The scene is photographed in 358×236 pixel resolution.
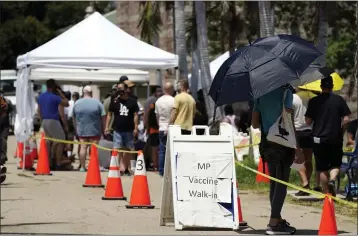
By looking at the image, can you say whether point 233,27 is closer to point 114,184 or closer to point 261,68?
point 114,184

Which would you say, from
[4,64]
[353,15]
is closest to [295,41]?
[353,15]

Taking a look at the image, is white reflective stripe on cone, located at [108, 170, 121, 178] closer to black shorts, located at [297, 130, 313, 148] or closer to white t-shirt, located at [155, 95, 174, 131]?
black shorts, located at [297, 130, 313, 148]

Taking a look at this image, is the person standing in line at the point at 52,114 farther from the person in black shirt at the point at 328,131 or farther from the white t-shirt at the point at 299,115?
the person in black shirt at the point at 328,131

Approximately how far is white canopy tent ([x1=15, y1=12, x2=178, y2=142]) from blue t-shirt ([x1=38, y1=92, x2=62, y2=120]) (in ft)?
2.64

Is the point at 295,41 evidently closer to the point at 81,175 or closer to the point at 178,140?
the point at 178,140

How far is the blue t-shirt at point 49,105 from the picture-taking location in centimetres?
1755

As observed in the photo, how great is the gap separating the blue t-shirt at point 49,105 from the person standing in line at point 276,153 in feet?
29.1

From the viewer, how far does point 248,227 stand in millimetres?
10023

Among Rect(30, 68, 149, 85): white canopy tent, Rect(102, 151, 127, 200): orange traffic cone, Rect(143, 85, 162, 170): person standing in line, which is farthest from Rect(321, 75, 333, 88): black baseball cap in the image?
Rect(30, 68, 149, 85): white canopy tent

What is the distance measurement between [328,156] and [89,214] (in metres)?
3.29

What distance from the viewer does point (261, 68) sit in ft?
29.4

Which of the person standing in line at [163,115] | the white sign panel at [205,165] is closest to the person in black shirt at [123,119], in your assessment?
the person standing in line at [163,115]

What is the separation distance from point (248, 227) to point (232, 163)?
985 mm

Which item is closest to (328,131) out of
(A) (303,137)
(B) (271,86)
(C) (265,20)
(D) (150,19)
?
(A) (303,137)
